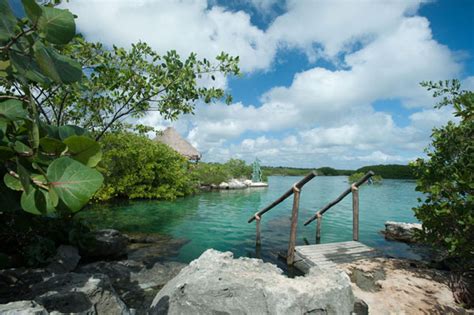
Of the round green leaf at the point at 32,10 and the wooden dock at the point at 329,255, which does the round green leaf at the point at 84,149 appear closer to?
the round green leaf at the point at 32,10

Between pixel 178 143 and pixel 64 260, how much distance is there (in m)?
24.0

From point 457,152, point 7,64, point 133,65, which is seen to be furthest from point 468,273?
point 133,65

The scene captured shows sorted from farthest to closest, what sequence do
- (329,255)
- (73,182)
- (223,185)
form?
(223,185)
(329,255)
(73,182)

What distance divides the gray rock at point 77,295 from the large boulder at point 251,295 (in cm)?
64

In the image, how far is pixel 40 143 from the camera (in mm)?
795

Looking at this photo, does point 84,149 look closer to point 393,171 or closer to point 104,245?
point 104,245

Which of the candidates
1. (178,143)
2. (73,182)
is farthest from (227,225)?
(178,143)

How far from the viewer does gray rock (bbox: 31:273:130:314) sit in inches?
91.2

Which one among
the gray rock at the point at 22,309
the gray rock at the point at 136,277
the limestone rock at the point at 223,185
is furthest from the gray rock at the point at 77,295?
the limestone rock at the point at 223,185

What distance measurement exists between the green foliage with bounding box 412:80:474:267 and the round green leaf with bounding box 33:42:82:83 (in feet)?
13.9

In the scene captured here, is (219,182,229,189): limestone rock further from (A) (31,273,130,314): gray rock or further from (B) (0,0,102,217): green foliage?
(B) (0,0,102,217): green foliage

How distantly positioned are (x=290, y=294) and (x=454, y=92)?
4.61 meters

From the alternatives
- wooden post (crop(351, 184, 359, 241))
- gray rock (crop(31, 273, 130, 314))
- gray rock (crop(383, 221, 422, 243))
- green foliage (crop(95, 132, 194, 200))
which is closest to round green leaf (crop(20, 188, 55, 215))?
gray rock (crop(31, 273, 130, 314))

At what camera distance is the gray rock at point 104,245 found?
246 inches
